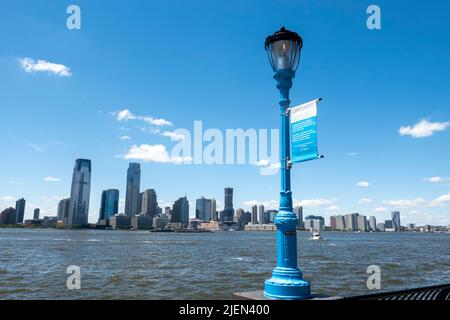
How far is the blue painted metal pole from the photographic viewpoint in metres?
8.54

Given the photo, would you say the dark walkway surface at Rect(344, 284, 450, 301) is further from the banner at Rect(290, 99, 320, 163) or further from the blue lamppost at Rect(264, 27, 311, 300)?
the banner at Rect(290, 99, 320, 163)

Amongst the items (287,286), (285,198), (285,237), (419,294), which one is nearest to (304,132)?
(285,198)

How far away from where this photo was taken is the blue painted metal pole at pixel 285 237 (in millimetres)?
8544

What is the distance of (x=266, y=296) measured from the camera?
870 centimetres

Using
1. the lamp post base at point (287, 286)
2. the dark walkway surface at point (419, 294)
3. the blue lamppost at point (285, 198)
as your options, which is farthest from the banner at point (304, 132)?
the dark walkway surface at point (419, 294)

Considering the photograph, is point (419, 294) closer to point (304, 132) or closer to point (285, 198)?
point (285, 198)

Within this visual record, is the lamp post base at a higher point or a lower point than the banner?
lower

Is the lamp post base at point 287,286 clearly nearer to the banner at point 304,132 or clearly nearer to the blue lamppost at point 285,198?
the blue lamppost at point 285,198

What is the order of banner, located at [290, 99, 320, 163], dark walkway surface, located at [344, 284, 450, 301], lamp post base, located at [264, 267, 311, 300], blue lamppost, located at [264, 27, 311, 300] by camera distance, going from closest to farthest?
dark walkway surface, located at [344, 284, 450, 301]
lamp post base, located at [264, 267, 311, 300]
blue lamppost, located at [264, 27, 311, 300]
banner, located at [290, 99, 320, 163]

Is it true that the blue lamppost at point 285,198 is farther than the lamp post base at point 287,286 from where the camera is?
Yes

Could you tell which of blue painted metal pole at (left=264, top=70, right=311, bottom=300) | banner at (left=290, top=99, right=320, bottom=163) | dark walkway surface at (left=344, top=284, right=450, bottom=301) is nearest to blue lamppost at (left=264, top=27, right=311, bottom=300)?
blue painted metal pole at (left=264, top=70, right=311, bottom=300)
